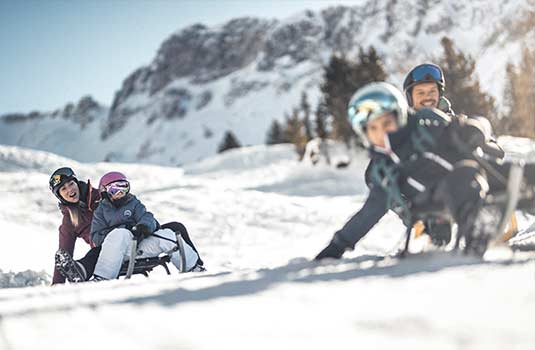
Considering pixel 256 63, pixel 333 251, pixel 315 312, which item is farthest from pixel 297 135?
pixel 256 63

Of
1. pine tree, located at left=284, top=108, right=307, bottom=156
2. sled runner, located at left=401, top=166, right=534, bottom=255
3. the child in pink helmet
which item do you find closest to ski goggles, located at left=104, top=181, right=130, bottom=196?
the child in pink helmet

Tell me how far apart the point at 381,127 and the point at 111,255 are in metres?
2.99

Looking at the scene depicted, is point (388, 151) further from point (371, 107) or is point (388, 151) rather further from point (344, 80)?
point (344, 80)

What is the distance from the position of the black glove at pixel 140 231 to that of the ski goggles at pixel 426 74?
3.04 metres

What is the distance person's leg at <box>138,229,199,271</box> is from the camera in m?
5.35

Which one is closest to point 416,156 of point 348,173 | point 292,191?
point 292,191

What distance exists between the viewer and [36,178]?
636 inches

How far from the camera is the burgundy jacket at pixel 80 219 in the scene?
18.3 ft

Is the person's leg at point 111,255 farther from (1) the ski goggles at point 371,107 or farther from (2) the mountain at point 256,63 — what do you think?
(2) the mountain at point 256,63

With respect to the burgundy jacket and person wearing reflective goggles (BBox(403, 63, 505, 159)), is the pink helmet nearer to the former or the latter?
the burgundy jacket

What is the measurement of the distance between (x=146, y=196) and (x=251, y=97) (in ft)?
425

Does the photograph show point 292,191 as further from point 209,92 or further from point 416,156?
point 209,92

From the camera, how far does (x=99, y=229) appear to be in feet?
17.2

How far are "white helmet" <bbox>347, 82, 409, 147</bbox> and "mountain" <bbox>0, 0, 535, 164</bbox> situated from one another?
100 meters
